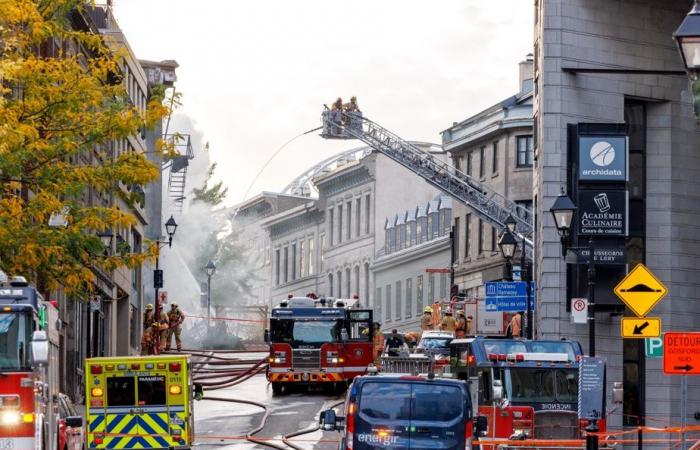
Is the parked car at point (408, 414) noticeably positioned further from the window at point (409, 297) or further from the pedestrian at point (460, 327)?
the window at point (409, 297)

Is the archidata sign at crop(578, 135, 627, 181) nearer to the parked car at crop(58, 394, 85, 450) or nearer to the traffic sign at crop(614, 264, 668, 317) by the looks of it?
the traffic sign at crop(614, 264, 668, 317)

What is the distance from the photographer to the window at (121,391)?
34.5 metres

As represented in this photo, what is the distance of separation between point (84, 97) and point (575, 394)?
33.3 ft

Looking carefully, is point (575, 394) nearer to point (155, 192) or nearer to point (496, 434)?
point (496, 434)

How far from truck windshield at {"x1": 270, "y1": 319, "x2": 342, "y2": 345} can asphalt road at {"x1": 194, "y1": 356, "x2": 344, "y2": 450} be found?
1.65 meters

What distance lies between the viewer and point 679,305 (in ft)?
145

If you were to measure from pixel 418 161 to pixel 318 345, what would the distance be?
31221 mm

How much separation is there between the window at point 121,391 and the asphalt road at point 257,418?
11.0 feet

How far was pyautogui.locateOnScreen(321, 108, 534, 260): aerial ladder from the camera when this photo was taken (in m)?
82.2

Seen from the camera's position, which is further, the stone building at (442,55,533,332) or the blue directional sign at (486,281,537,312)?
the stone building at (442,55,533,332)

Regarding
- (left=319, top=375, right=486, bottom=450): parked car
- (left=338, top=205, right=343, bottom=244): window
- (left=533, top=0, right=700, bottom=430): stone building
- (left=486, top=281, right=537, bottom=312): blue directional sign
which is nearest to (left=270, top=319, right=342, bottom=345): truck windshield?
(left=486, top=281, right=537, bottom=312): blue directional sign

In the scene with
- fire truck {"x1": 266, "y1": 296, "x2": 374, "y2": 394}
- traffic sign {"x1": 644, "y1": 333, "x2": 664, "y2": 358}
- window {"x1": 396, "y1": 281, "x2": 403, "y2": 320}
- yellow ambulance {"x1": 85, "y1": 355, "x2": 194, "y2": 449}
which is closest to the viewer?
traffic sign {"x1": 644, "y1": 333, "x2": 664, "y2": 358}

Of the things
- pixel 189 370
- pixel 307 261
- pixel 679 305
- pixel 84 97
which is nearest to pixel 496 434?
pixel 189 370

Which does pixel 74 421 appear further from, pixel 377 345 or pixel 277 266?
pixel 277 266
